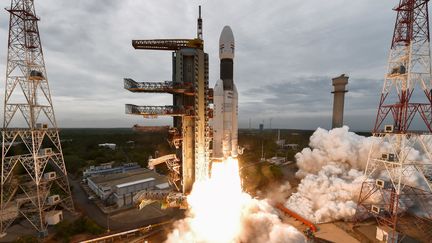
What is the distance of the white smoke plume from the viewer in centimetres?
3272

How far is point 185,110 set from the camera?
108 ft

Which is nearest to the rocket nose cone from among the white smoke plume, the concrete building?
the white smoke plume

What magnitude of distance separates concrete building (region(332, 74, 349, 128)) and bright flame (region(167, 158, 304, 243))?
2156 inches

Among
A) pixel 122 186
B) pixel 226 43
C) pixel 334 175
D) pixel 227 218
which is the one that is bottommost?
pixel 122 186

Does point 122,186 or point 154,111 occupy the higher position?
point 154,111

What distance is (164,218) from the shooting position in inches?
1281

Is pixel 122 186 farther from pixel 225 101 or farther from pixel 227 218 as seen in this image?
pixel 225 101

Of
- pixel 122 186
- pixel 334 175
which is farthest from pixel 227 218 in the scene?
pixel 334 175

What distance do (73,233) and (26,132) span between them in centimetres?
1493

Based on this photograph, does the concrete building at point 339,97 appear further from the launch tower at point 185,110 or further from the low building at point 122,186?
the low building at point 122,186

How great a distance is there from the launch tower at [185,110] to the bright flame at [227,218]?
17.3ft

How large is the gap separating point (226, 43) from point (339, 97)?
58838 mm

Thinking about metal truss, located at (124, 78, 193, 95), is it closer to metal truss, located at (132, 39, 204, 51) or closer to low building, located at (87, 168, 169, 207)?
metal truss, located at (132, 39, 204, 51)

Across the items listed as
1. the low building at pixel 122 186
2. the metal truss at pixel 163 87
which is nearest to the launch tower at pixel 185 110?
the metal truss at pixel 163 87
